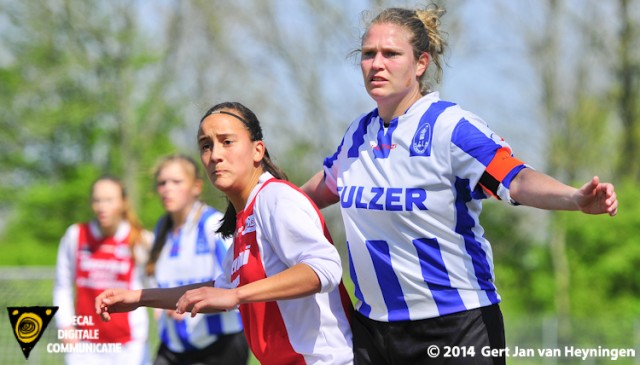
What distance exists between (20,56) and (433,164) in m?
23.7

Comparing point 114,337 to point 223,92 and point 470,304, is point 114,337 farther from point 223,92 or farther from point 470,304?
point 223,92

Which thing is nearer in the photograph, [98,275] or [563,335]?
[98,275]

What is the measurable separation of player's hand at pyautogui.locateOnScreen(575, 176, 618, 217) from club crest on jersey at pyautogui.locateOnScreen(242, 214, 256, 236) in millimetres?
1221

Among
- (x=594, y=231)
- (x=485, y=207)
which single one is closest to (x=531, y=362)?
(x=594, y=231)

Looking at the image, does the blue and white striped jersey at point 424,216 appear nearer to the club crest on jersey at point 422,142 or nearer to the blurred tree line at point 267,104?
the club crest on jersey at point 422,142

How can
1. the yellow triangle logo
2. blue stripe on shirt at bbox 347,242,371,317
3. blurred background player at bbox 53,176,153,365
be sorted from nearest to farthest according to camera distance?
blue stripe on shirt at bbox 347,242,371,317 → the yellow triangle logo → blurred background player at bbox 53,176,153,365

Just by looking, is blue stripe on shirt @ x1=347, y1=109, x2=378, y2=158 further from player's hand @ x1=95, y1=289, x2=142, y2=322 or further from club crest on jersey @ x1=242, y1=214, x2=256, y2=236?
player's hand @ x1=95, y1=289, x2=142, y2=322

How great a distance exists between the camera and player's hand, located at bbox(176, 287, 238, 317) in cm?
324

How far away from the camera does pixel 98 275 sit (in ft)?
23.4

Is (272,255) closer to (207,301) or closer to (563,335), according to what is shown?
(207,301)

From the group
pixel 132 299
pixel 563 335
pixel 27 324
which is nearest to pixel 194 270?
pixel 27 324

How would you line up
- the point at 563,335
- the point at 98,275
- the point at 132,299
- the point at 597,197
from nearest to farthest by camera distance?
the point at 597,197 → the point at 132,299 → the point at 98,275 → the point at 563,335

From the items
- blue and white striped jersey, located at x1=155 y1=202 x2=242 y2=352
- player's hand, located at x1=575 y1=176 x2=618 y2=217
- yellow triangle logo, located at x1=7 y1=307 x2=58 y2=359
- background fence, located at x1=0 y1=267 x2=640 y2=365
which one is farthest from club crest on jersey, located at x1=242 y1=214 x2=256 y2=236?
background fence, located at x1=0 y1=267 x2=640 y2=365

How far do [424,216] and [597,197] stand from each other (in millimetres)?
763
